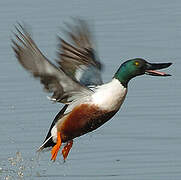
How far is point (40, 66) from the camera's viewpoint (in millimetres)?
8867

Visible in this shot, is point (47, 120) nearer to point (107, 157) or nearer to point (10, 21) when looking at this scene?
point (107, 157)

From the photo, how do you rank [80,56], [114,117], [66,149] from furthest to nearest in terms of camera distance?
[114,117] → [80,56] → [66,149]

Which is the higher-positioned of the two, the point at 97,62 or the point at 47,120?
the point at 97,62

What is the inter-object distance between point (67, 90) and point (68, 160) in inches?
75.0

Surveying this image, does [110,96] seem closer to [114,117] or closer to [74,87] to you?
[74,87]

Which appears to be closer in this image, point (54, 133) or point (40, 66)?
point (40, 66)

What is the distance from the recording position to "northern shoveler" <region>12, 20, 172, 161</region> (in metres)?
8.87

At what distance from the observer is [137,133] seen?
38.0ft

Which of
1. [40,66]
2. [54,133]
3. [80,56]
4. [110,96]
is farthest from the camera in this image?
[80,56]

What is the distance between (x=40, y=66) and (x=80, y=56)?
1.38 meters

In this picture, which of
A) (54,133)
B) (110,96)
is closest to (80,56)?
(54,133)

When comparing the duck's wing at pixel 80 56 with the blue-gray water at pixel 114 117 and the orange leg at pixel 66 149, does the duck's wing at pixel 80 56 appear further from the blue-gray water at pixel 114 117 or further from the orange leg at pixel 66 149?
the blue-gray water at pixel 114 117

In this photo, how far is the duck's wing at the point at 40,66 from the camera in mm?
8812

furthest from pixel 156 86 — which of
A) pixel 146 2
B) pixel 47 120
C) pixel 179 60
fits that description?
pixel 146 2
